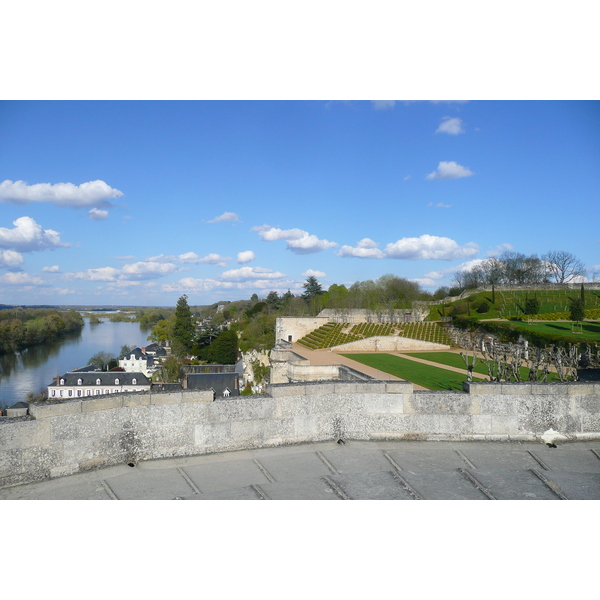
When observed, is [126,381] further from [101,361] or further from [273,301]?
[273,301]

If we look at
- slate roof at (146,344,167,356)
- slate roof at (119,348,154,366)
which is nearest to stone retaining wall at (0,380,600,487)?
slate roof at (119,348,154,366)

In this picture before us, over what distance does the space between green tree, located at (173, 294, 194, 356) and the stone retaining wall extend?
52.0m

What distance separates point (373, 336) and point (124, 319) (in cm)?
10359

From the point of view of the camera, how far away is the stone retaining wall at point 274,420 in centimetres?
419

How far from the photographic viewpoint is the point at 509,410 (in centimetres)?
544

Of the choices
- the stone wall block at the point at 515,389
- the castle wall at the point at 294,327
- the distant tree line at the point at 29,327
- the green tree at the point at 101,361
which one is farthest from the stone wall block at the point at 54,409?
the distant tree line at the point at 29,327

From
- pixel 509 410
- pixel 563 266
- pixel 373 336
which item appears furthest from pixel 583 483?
pixel 563 266

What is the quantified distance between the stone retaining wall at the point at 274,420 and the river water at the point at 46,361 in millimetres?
39756

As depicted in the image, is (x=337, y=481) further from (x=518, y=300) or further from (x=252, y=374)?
(x=518, y=300)

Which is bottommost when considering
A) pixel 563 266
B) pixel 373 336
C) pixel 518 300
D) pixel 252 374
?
pixel 252 374

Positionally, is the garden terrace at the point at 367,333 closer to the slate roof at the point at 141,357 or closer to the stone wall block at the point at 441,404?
the slate roof at the point at 141,357

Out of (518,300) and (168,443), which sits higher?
(518,300)

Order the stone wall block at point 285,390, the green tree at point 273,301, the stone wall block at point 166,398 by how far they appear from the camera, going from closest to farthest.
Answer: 1. the stone wall block at point 166,398
2. the stone wall block at point 285,390
3. the green tree at point 273,301

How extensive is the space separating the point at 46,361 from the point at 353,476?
6166cm
